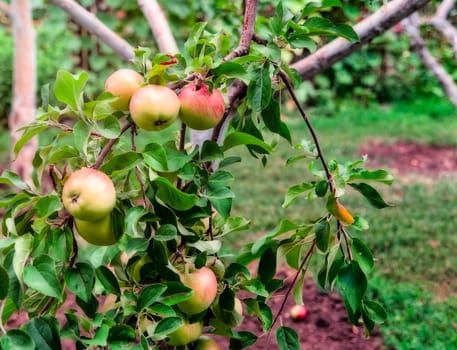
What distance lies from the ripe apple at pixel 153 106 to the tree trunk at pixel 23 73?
3.16 metres

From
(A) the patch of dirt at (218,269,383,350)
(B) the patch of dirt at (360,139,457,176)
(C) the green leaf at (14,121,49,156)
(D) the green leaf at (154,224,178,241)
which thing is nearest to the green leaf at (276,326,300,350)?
(D) the green leaf at (154,224,178,241)

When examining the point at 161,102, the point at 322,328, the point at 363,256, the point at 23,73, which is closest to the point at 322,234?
the point at 363,256

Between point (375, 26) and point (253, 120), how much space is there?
75 centimetres

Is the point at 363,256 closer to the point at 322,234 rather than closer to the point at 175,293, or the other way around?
the point at 322,234

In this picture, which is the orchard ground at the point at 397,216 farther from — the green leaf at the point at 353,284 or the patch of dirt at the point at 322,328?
the green leaf at the point at 353,284

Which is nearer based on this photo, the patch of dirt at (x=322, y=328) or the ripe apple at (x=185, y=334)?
the ripe apple at (x=185, y=334)

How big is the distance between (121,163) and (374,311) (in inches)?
22.9

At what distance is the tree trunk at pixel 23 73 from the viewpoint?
13.1ft

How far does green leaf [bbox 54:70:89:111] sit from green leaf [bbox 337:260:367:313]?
22.5 inches

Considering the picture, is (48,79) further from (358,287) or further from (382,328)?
(358,287)

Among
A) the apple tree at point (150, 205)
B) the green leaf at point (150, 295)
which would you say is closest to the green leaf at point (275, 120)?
the apple tree at point (150, 205)

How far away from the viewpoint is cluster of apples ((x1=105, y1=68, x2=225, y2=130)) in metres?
0.99

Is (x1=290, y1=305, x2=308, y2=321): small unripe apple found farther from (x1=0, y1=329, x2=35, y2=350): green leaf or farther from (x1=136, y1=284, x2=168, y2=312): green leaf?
(x1=0, y1=329, x2=35, y2=350): green leaf

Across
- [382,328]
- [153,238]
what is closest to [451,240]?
[382,328]
